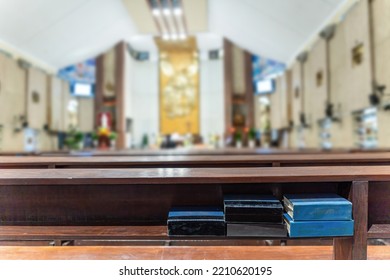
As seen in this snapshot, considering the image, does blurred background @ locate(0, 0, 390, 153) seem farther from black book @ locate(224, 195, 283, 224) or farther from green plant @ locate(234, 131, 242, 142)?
black book @ locate(224, 195, 283, 224)

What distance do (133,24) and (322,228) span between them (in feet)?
25.9

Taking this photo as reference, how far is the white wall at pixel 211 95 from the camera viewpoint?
10039 millimetres

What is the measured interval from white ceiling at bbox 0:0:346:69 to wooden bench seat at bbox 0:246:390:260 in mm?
1872

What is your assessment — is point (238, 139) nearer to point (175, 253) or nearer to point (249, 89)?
point (249, 89)

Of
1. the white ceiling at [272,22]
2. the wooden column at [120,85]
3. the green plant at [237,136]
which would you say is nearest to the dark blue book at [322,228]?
the white ceiling at [272,22]

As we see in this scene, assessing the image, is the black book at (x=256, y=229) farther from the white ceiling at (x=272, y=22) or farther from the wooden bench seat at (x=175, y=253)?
the white ceiling at (x=272, y=22)

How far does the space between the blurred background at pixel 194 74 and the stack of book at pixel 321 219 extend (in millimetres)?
2643

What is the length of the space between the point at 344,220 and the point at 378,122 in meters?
3.12

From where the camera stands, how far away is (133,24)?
7539 mm

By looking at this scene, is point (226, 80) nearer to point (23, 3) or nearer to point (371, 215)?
point (23, 3)

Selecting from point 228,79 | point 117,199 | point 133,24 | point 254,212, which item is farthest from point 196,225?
point 228,79

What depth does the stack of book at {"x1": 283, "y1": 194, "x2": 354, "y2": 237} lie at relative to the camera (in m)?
0.99
